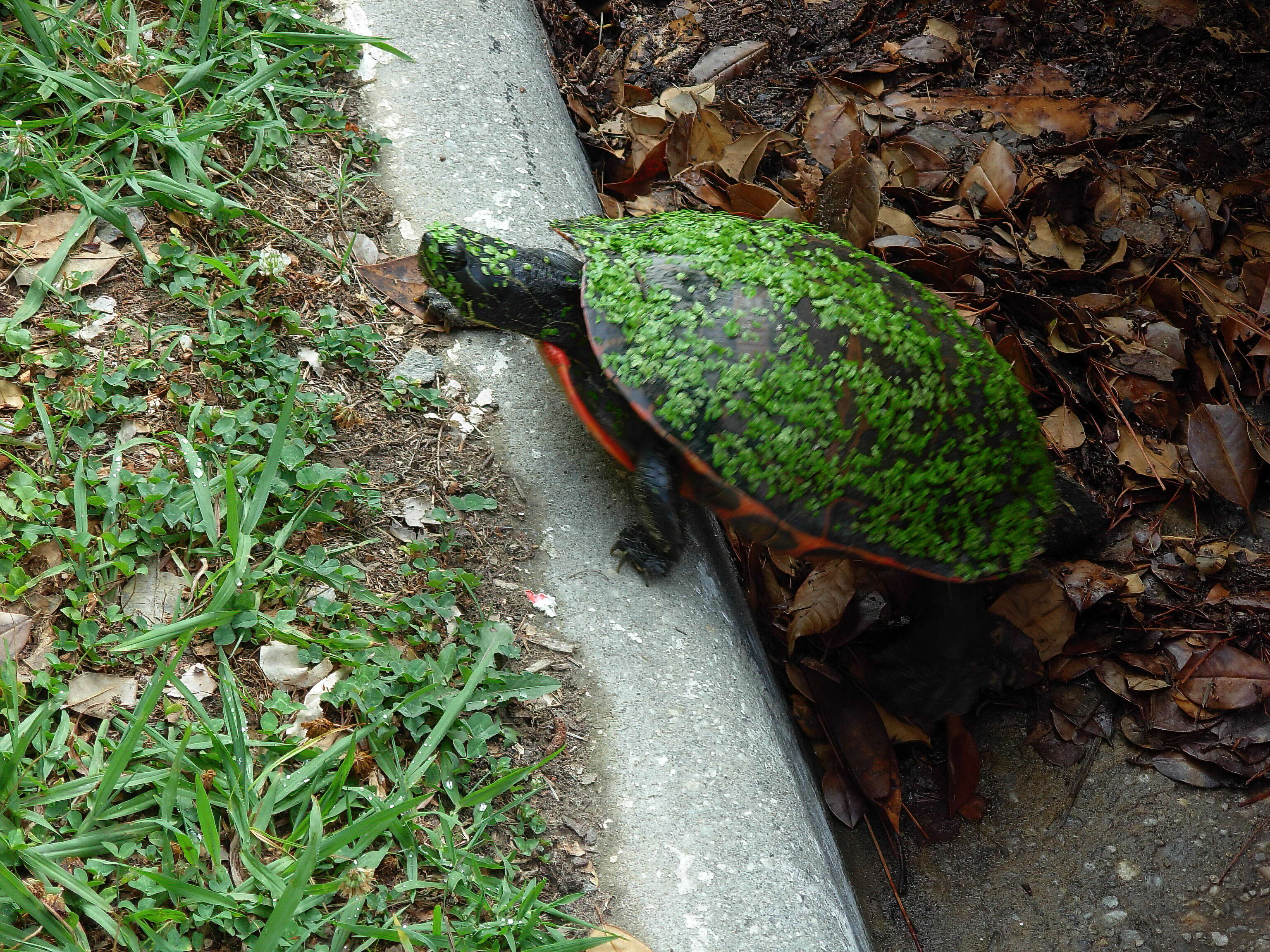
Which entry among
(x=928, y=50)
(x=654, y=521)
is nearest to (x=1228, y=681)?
(x=654, y=521)

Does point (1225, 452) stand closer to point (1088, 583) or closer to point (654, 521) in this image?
point (1088, 583)

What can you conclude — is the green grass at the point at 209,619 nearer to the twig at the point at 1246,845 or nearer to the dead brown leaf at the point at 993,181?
the twig at the point at 1246,845

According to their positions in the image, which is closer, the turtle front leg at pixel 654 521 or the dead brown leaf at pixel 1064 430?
the turtle front leg at pixel 654 521

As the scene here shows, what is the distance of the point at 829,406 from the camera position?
2152mm

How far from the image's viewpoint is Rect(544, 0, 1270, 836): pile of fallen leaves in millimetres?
2768

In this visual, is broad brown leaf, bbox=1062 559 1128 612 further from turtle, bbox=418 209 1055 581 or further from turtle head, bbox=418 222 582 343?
turtle head, bbox=418 222 582 343

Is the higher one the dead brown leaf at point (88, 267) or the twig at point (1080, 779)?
the dead brown leaf at point (88, 267)

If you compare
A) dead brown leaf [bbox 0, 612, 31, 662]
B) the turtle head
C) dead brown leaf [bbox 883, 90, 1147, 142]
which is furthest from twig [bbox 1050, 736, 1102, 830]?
dead brown leaf [bbox 0, 612, 31, 662]

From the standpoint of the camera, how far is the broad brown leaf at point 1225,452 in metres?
2.82

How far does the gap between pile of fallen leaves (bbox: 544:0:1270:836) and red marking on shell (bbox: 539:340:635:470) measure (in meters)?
0.85

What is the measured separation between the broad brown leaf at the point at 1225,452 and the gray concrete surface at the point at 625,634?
154 cm

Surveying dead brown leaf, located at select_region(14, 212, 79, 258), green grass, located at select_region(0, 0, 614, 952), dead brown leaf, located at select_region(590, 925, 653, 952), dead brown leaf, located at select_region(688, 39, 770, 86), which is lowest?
dead brown leaf, located at select_region(590, 925, 653, 952)

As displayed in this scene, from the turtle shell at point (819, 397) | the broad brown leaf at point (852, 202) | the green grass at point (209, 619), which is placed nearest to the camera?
the green grass at point (209, 619)

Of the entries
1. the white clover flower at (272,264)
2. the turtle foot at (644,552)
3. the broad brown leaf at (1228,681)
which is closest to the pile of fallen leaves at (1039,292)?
the broad brown leaf at (1228,681)
